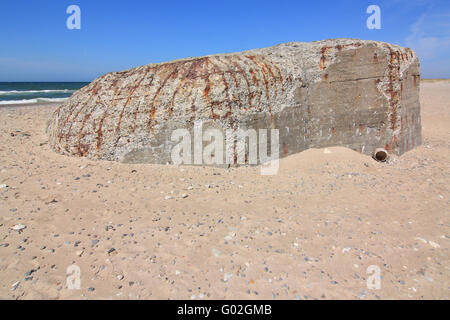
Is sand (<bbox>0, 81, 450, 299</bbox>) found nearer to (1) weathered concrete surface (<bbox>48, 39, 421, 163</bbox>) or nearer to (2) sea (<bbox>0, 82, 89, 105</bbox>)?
(1) weathered concrete surface (<bbox>48, 39, 421, 163</bbox>)

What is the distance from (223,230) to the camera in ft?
9.00

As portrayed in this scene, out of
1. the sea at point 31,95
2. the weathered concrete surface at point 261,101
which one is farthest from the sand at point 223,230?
the sea at point 31,95

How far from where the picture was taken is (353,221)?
9.66 ft

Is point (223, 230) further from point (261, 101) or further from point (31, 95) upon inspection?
point (31, 95)

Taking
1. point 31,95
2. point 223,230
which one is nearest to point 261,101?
point 223,230

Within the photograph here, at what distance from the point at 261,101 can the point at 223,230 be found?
247 centimetres

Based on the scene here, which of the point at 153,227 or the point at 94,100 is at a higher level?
the point at 94,100

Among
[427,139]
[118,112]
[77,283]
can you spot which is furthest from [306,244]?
[427,139]

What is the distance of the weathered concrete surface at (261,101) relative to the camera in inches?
169

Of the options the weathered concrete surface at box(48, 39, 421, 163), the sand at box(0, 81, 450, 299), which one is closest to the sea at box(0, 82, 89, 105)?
the weathered concrete surface at box(48, 39, 421, 163)

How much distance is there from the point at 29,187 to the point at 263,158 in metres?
3.39

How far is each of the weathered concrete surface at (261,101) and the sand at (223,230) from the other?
18.4 inches

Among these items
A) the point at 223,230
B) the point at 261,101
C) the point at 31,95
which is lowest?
the point at 223,230

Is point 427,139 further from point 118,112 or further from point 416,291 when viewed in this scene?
point 118,112
